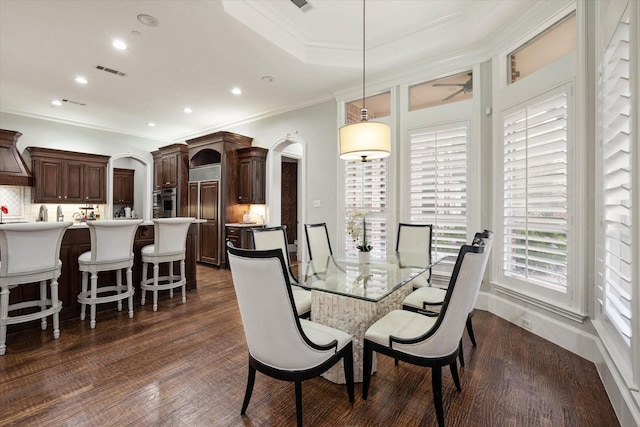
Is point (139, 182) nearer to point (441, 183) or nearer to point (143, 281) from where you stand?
point (143, 281)

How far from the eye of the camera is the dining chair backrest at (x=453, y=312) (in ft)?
5.02

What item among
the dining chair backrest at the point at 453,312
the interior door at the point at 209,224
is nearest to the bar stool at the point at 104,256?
the interior door at the point at 209,224

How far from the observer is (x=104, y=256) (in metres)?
3.07

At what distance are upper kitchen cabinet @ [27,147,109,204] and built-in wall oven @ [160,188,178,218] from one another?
4.41ft

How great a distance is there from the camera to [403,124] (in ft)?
13.7

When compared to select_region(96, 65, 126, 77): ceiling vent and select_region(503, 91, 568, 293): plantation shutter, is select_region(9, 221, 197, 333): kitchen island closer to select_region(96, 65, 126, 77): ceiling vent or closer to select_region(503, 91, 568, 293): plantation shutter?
select_region(96, 65, 126, 77): ceiling vent

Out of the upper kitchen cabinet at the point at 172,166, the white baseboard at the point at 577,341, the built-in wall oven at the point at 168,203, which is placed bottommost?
the white baseboard at the point at 577,341

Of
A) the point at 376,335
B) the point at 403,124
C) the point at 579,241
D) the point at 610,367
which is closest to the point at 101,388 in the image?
the point at 376,335

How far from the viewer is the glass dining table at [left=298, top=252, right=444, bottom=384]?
1929 mm

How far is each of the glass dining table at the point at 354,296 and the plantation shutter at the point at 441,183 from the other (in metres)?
1.51

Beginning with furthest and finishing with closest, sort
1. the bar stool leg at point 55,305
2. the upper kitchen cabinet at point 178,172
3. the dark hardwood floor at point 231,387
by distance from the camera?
1. the upper kitchen cabinet at point 178,172
2. the bar stool leg at point 55,305
3. the dark hardwood floor at point 231,387

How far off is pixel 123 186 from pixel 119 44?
592cm

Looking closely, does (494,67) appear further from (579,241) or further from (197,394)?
(197,394)

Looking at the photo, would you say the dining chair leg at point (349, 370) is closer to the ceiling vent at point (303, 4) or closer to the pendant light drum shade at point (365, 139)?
the pendant light drum shade at point (365, 139)
